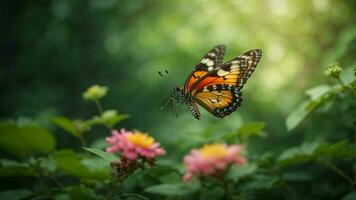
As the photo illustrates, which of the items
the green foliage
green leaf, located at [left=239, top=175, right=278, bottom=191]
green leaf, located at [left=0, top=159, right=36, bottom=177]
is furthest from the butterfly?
green leaf, located at [left=0, top=159, right=36, bottom=177]

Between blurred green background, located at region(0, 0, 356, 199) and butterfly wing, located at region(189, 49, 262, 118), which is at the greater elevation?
blurred green background, located at region(0, 0, 356, 199)

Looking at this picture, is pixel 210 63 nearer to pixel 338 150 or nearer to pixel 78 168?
pixel 338 150

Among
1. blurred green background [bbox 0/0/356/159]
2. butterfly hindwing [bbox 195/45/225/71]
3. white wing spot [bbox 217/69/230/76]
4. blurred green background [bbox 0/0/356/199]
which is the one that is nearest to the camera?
white wing spot [bbox 217/69/230/76]

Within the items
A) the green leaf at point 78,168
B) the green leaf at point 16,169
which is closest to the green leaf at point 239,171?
the green leaf at point 78,168

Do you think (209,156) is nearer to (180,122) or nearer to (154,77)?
(180,122)

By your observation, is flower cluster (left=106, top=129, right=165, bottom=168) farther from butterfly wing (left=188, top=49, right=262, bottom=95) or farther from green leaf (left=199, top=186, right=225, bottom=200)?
butterfly wing (left=188, top=49, right=262, bottom=95)

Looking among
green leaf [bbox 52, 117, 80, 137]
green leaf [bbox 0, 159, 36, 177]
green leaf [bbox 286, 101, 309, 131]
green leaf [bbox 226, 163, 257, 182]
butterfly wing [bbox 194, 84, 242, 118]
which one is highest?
butterfly wing [bbox 194, 84, 242, 118]

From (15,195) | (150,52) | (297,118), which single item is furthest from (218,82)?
(150,52)
